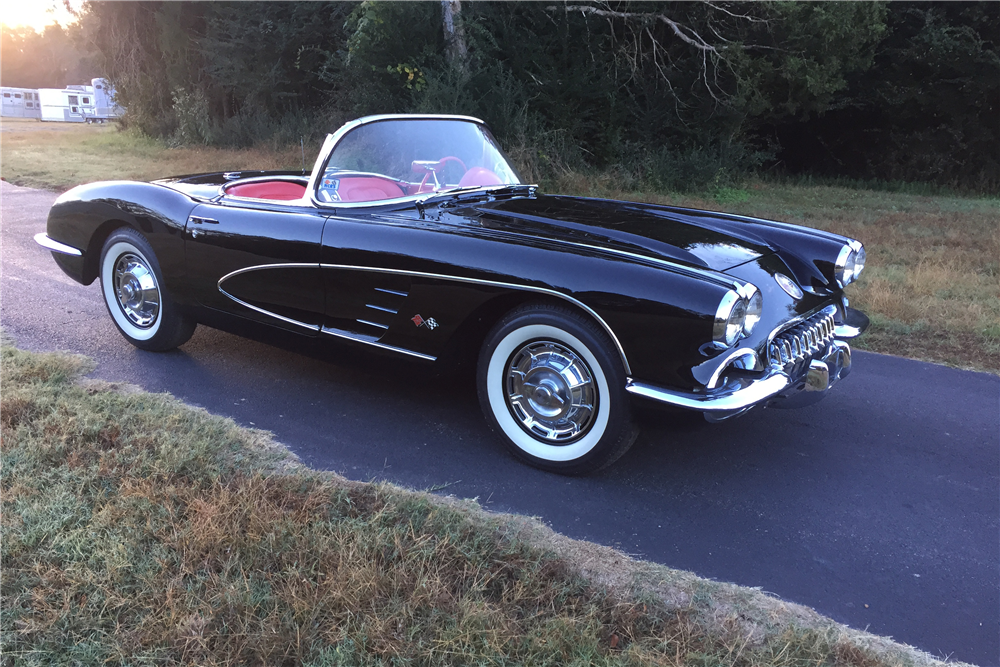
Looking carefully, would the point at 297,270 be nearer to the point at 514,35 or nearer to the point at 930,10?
the point at 514,35

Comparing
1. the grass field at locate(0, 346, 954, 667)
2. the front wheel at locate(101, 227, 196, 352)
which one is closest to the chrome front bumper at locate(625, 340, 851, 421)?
the grass field at locate(0, 346, 954, 667)

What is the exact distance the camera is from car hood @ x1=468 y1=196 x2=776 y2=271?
9.70 feet

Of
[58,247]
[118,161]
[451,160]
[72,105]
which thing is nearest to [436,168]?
[451,160]

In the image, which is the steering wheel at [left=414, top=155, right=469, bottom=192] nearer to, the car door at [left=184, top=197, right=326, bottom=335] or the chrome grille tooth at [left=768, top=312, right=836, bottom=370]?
the car door at [left=184, top=197, right=326, bottom=335]

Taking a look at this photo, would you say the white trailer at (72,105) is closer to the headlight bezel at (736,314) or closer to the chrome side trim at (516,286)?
the chrome side trim at (516,286)

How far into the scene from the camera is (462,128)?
13.3ft

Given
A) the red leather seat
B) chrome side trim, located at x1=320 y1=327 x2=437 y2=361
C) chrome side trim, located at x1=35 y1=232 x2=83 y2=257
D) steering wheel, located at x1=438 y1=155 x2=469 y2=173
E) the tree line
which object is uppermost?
the tree line

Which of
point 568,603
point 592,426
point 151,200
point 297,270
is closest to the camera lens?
point 568,603

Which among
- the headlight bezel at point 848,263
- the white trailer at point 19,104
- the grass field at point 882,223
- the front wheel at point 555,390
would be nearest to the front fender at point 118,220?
the front wheel at point 555,390

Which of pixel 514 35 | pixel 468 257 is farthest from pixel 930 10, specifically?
pixel 468 257

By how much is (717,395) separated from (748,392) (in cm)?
12

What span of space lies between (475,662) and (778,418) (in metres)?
2.31

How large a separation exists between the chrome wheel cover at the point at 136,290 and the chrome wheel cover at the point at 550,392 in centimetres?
233

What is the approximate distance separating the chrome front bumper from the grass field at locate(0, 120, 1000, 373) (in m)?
2.18
